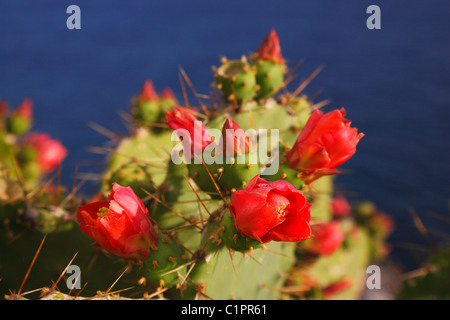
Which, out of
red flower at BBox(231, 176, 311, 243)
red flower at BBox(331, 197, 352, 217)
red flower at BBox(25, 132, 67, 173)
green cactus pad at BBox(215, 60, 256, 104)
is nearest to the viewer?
red flower at BBox(231, 176, 311, 243)

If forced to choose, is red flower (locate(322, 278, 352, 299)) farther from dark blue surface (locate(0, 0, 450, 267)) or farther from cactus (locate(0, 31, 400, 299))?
dark blue surface (locate(0, 0, 450, 267))

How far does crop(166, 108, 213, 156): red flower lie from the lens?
693 millimetres

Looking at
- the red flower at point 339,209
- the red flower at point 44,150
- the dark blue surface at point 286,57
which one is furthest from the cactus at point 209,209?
the dark blue surface at point 286,57

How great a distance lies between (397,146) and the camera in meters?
4.22

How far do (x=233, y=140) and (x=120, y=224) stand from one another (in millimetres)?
238

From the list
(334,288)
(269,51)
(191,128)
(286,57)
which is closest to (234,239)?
(191,128)

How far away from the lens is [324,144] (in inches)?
26.5

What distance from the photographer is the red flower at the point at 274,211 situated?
54 centimetres

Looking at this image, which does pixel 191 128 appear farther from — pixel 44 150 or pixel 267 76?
pixel 44 150

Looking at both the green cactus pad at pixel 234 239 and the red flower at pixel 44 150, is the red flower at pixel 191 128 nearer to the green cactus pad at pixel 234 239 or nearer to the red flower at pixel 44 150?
the green cactus pad at pixel 234 239

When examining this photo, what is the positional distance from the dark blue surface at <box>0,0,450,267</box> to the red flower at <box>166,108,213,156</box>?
139 inches

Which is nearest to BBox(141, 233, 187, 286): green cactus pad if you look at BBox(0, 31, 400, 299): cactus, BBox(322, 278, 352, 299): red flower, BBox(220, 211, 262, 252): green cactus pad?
BBox(0, 31, 400, 299): cactus

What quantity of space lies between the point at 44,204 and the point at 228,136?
24.7 inches

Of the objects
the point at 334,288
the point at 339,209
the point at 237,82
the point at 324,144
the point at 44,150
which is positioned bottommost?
the point at 334,288
